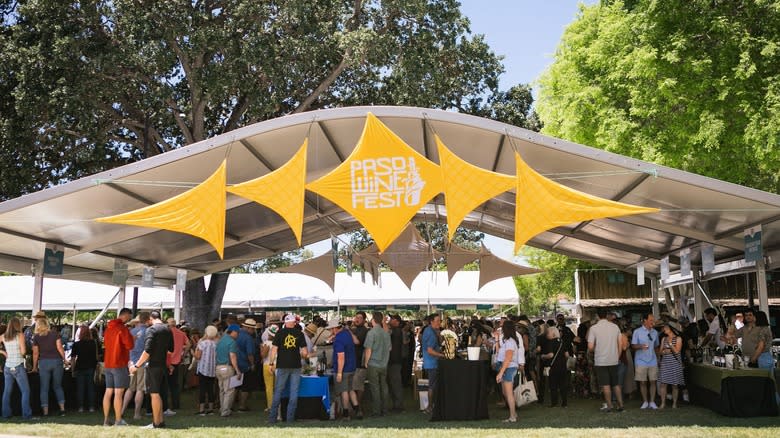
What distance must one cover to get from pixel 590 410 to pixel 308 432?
14.9 feet

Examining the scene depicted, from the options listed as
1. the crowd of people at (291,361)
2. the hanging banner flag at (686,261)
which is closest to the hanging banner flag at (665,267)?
the hanging banner flag at (686,261)

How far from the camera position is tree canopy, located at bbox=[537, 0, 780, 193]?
1544cm

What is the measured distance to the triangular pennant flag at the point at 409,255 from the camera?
2017cm

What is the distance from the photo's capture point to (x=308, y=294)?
925 inches

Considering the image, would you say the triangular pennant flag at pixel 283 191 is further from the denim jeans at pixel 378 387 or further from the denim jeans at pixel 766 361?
the denim jeans at pixel 766 361

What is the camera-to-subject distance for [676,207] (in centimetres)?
1198

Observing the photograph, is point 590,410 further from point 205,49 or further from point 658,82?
point 205,49

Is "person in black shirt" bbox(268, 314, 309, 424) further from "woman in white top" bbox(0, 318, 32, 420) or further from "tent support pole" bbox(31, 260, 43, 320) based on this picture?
"tent support pole" bbox(31, 260, 43, 320)

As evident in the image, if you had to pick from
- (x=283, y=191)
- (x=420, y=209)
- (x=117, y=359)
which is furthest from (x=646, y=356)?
(x=117, y=359)

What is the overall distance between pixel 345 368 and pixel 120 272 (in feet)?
27.4

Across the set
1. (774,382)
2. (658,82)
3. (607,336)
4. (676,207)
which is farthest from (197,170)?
(658,82)

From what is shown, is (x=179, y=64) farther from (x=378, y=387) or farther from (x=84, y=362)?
(x=378, y=387)

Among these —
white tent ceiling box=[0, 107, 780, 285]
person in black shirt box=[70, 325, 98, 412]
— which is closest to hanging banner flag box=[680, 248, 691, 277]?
white tent ceiling box=[0, 107, 780, 285]

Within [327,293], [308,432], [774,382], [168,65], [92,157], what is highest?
[168,65]
